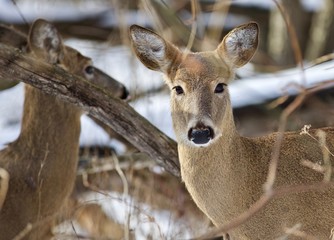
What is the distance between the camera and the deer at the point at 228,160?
18.6ft

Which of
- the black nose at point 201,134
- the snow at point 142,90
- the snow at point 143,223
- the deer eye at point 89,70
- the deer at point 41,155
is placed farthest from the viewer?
the snow at point 142,90

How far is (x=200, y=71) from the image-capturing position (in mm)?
5848

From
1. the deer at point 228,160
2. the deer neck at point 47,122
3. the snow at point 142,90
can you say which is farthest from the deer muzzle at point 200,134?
the snow at point 142,90

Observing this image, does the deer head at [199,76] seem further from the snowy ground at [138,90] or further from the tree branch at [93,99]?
the snowy ground at [138,90]

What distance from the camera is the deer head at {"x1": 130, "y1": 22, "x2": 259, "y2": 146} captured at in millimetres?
5609

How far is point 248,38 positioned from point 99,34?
5935 mm

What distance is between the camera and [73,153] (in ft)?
22.9

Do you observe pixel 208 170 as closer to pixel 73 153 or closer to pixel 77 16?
pixel 73 153

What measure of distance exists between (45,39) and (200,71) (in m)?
1.65

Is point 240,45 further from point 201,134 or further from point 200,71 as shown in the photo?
point 201,134

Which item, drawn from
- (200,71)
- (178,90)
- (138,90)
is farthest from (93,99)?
(138,90)

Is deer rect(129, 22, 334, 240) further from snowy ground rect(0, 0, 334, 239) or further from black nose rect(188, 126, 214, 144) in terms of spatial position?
snowy ground rect(0, 0, 334, 239)

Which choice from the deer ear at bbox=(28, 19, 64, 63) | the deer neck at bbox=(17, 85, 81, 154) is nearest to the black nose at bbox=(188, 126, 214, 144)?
the deer neck at bbox=(17, 85, 81, 154)

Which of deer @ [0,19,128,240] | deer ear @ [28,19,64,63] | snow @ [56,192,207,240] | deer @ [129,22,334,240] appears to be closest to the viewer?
deer @ [129,22,334,240]
